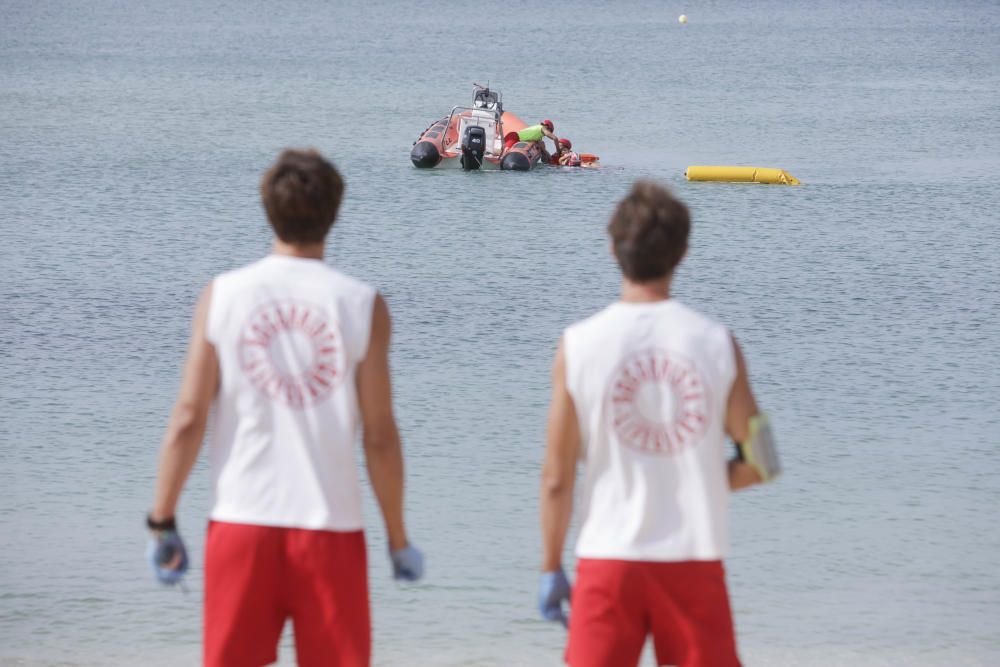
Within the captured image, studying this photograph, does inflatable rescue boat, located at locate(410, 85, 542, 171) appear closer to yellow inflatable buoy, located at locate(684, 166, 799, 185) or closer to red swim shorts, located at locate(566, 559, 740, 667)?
yellow inflatable buoy, located at locate(684, 166, 799, 185)

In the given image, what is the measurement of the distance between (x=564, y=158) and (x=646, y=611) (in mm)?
24196

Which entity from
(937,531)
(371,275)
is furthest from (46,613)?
(371,275)

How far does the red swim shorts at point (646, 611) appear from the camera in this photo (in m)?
3.30

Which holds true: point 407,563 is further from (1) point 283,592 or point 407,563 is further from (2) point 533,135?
(2) point 533,135

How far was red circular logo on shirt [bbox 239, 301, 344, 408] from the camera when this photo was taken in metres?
3.37

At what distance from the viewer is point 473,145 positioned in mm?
25672

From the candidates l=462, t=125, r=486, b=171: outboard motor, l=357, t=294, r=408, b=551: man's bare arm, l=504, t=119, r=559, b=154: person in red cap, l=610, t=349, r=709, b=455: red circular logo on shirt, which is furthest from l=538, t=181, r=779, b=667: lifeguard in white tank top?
l=504, t=119, r=559, b=154: person in red cap

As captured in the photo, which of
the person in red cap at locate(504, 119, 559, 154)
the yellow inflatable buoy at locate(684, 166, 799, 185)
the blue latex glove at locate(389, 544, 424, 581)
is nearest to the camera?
the blue latex glove at locate(389, 544, 424, 581)

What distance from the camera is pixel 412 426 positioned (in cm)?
1109

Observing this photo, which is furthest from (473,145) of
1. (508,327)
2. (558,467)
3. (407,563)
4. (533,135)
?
(558,467)

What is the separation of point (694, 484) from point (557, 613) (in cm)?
45

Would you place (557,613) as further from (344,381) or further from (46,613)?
Answer: (46,613)

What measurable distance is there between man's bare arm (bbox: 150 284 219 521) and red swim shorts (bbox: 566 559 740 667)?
950 millimetres

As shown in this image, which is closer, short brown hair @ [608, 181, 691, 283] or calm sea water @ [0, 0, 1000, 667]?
short brown hair @ [608, 181, 691, 283]
